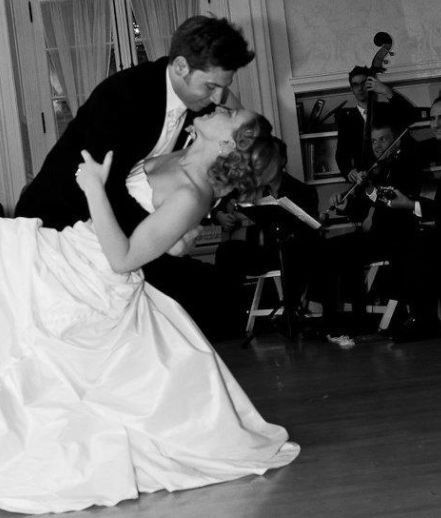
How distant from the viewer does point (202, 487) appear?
2.50m

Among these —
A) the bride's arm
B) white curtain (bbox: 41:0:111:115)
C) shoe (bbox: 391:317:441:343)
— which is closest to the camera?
the bride's arm

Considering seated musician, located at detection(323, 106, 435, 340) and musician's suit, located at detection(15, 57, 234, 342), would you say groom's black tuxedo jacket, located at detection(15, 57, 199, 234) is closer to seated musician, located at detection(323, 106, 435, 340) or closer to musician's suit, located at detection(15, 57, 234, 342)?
musician's suit, located at detection(15, 57, 234, 342)

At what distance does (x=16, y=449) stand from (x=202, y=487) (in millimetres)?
544

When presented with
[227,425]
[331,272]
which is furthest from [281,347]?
[227,425]

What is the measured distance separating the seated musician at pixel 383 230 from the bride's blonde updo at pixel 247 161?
124 inches

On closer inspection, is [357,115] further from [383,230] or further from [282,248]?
[282,248]

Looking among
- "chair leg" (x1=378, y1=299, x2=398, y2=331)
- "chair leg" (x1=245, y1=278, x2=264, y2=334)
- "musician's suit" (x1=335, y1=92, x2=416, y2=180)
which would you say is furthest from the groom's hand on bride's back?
"musician's suit" (x1=335, y1=92, x2=416, y2=180)

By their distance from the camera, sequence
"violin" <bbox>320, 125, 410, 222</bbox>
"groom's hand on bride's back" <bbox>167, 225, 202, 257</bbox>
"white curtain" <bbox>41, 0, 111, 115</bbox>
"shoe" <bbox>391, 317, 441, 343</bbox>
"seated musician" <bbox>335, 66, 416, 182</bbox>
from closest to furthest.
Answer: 1. "groom's hand on bride's back" <bbox>167, 225, 202, 257</bbox>
2. "shoe" <bbox>391, 317, 441, 343</bbox>
3. "violin" <bbox>320, 125, 410, 222</bbox>
4. "seated musician" <bbox>335, 66, 416, 182</bbox>
5. "white curtain" <bbox>41, 0, 111, 115</bbox>

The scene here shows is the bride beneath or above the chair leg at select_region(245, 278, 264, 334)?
above

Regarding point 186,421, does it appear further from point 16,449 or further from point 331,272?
point 331,272

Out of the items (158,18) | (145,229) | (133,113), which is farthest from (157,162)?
(158,18)

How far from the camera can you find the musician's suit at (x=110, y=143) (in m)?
2.52

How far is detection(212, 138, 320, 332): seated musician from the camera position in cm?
598

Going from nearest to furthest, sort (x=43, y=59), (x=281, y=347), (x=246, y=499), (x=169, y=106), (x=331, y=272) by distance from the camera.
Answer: (x=246, y=499)
(x=169, y=106)
(x=281, y=347)
(x=331, y=272)
(x=43, y=59)
